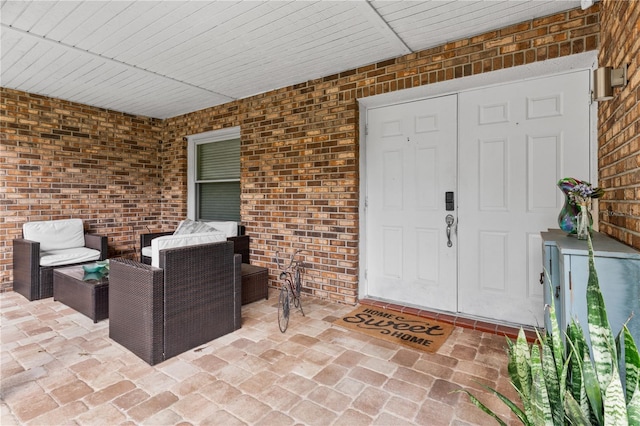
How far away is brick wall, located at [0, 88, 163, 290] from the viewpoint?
13.8ft

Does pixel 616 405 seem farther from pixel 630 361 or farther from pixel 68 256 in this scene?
pixel 68 256

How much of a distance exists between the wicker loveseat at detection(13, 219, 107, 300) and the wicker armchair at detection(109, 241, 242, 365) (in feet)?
6.14

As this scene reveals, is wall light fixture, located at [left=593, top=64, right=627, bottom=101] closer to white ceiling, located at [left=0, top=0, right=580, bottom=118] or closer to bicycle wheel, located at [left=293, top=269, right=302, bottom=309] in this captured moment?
white ceiling, located at [left=0, top=0, right=580, bottom=118]

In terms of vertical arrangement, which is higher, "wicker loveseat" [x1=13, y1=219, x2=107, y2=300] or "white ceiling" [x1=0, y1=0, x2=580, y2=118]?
"white ceiling" [x1=0, y1=0, x2=580, y2=118]

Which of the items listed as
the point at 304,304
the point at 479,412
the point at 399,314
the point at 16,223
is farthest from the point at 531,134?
the point at 16,223

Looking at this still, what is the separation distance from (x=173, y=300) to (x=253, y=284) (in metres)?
1.31

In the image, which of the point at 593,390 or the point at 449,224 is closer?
the point at 593,390

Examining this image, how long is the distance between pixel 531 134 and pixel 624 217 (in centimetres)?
129

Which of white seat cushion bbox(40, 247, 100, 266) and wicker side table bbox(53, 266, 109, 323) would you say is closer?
wicker side table bbox(53, 266, 109, 323)

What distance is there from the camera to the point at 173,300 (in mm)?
2391

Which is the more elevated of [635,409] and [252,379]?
[635,409]

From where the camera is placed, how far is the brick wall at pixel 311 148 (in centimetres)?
275

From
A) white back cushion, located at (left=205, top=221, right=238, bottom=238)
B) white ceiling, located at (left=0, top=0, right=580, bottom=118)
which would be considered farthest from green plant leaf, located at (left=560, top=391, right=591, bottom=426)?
white back cushion, located at (left=205, top=221, right=238, bottom=238)

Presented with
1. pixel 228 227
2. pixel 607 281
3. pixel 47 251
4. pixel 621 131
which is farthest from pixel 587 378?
pixel 47 251
